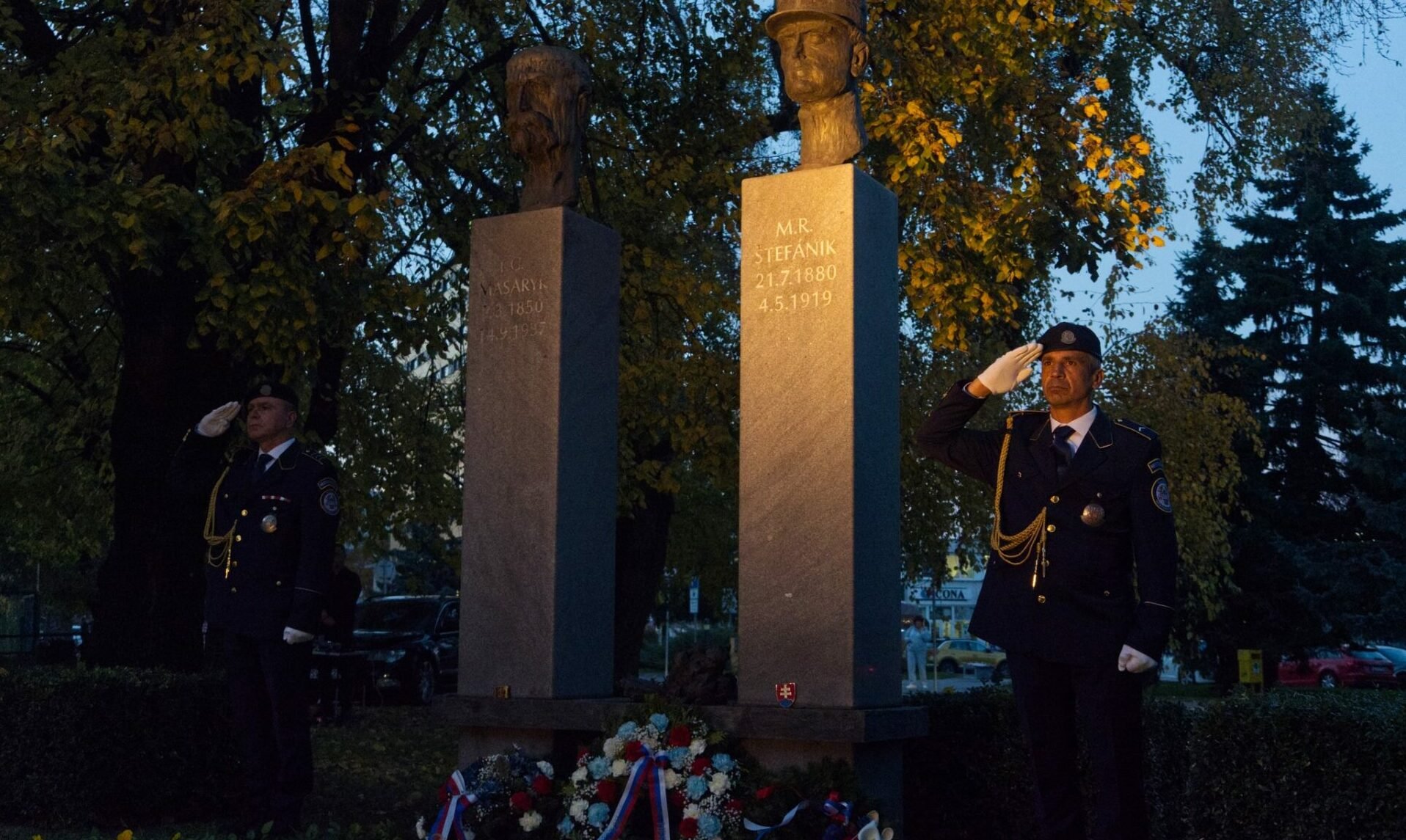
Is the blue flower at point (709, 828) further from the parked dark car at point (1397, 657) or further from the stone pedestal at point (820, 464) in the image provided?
the parked dark car at point (1397, 657)

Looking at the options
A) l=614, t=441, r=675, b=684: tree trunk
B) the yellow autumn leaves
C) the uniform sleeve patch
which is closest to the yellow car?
l=614, t=441, r=675, b=684: tree trunk

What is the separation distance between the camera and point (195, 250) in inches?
434

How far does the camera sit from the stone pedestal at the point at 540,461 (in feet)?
27.1

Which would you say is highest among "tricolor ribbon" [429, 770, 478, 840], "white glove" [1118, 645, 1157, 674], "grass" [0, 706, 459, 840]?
"white glove" [1118, 645, 1157, 674]

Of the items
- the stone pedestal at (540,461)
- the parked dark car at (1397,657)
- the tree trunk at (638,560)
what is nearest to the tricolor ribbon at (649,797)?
the stone pedestal at (540,461)

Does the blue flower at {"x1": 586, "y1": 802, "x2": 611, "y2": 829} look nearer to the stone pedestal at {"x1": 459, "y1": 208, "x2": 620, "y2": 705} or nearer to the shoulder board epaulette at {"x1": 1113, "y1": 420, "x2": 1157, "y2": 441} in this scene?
the stone pedestal at {"x1": 459, "y1": 208, "x2": 620, "y2": 705}

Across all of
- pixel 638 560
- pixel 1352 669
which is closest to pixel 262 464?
pixel 638 560

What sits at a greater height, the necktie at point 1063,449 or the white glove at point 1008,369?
the white glove at point 1008,369

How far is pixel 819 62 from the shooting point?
26.1ft

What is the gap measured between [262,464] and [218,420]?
1.18ft

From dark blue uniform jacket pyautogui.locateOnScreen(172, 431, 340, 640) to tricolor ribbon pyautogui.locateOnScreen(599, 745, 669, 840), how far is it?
2.00 m

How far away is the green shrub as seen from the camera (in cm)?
945

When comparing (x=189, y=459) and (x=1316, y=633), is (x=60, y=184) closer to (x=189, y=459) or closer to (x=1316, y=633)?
(x=189, y=459)

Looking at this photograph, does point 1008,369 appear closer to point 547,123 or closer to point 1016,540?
point 1016,540
